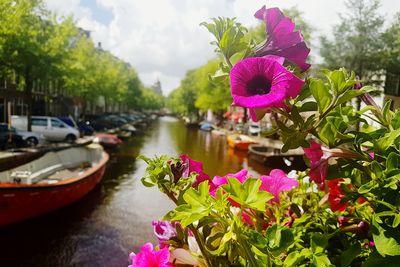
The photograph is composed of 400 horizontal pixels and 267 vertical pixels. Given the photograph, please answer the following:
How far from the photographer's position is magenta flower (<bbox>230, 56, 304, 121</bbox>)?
0.82m

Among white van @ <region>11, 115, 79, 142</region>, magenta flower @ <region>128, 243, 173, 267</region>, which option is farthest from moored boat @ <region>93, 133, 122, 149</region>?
magenta flower @ <region>128, 243, 173, 267</region>

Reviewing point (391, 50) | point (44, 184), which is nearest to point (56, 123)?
point (44, 184)

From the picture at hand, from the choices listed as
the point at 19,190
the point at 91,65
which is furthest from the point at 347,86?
the point at 91,65

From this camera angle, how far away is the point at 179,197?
2.91 ft

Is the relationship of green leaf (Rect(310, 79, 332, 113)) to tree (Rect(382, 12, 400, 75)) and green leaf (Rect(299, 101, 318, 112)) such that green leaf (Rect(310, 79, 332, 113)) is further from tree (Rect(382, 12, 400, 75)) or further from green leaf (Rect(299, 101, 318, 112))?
tree (Rect(382, 12, 400, 75))

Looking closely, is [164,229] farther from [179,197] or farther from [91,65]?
[91,65]

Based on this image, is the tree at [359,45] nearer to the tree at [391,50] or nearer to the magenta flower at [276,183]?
the tree at [391,50]

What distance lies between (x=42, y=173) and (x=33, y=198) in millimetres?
3565

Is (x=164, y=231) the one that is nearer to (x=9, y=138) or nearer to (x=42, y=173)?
(x=42, y=173)

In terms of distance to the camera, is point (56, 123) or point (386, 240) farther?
point (56, 123)

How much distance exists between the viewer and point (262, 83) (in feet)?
2.78

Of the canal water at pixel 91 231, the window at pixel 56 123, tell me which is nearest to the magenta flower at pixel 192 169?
the canal water at pixel 91 231

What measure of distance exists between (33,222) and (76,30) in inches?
760

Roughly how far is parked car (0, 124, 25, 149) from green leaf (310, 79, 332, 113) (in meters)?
21.7
